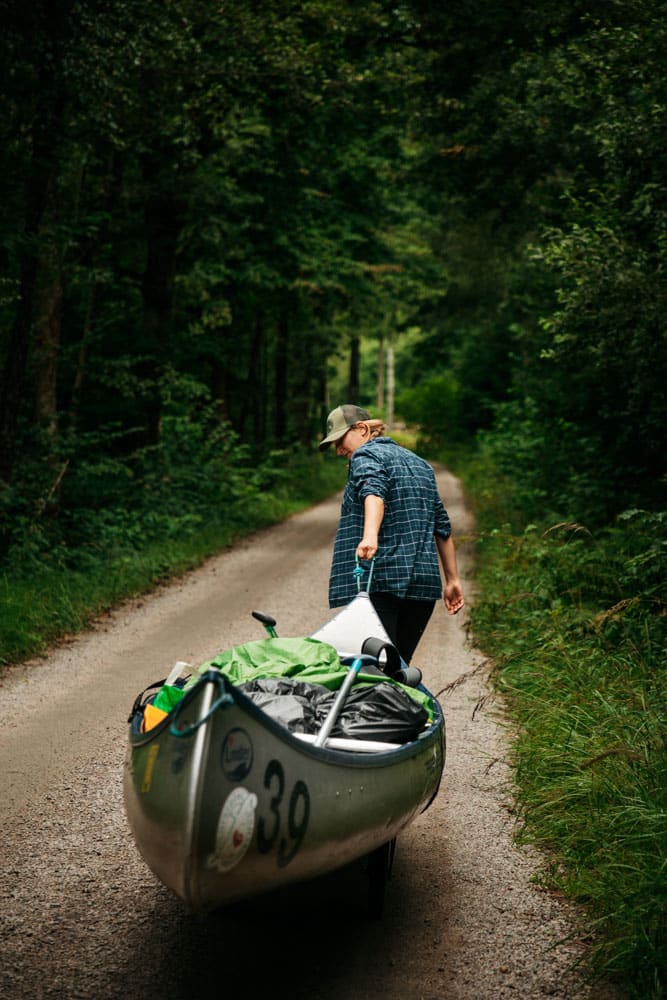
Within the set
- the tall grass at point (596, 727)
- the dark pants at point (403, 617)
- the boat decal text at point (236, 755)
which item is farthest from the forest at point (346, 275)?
the boat decal text at point (236, 755)

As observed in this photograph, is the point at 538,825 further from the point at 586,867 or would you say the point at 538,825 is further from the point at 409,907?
the point at 409,907

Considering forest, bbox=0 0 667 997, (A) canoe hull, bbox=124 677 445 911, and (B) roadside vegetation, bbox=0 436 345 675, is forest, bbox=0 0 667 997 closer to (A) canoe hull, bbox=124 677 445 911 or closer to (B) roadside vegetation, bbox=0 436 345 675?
(B) roadside vegetation, bbox=0 436 345 675

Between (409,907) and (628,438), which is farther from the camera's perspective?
(628,438)

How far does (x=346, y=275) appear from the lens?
Result: 18.1 metres

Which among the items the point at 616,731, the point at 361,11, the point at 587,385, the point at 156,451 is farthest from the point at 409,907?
the point at 361,11

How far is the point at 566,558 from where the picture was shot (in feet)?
29.1

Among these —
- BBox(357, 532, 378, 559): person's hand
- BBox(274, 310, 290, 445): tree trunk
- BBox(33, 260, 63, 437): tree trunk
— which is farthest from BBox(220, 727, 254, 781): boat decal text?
BBox(274, 310, 290, 445): tree trunk

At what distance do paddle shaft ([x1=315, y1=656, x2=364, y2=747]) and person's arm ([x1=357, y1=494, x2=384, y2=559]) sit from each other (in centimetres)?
60

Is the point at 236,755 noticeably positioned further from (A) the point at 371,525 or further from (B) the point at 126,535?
(B) the point at 126,535

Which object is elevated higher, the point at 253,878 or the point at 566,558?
the point at 253,878

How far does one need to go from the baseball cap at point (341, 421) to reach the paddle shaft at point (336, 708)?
1.41 meters

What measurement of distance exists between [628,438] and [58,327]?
817 centimetres

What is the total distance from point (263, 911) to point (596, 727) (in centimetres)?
241

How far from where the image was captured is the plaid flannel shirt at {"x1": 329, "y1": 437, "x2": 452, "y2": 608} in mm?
4254
